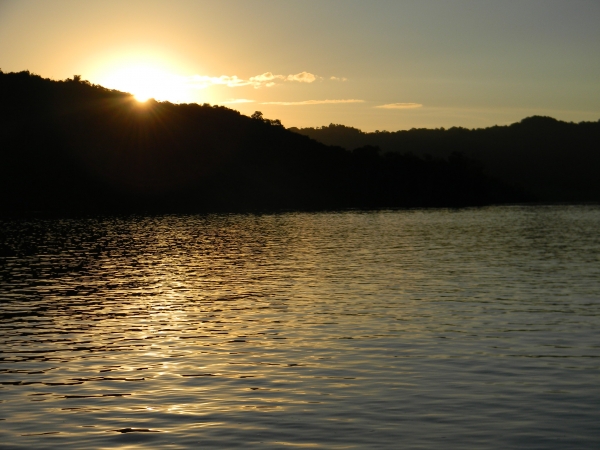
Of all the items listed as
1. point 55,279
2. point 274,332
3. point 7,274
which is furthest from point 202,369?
point 7,274

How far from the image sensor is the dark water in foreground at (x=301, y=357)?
1811 cm

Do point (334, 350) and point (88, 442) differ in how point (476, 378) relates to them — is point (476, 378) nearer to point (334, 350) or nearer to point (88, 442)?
point (334, 350)

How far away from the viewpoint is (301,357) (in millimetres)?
26375

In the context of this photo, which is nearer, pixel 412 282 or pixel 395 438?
pixel 395 438

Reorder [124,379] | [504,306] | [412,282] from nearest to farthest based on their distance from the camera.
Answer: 1. [124,379]
2. [504,306]
3. [412,282]

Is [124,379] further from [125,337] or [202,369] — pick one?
[125,337]

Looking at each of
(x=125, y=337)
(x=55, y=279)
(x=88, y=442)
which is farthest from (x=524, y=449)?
(x=55, y=279)

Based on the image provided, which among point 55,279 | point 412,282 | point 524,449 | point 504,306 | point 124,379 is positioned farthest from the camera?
point 55,279

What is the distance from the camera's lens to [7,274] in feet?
181

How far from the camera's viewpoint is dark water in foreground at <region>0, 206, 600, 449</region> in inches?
713

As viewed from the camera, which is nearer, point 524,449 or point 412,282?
point 524,449

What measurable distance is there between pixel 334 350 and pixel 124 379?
7.76 metres

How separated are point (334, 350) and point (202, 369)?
5238mm

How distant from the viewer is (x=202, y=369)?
24.5 m
